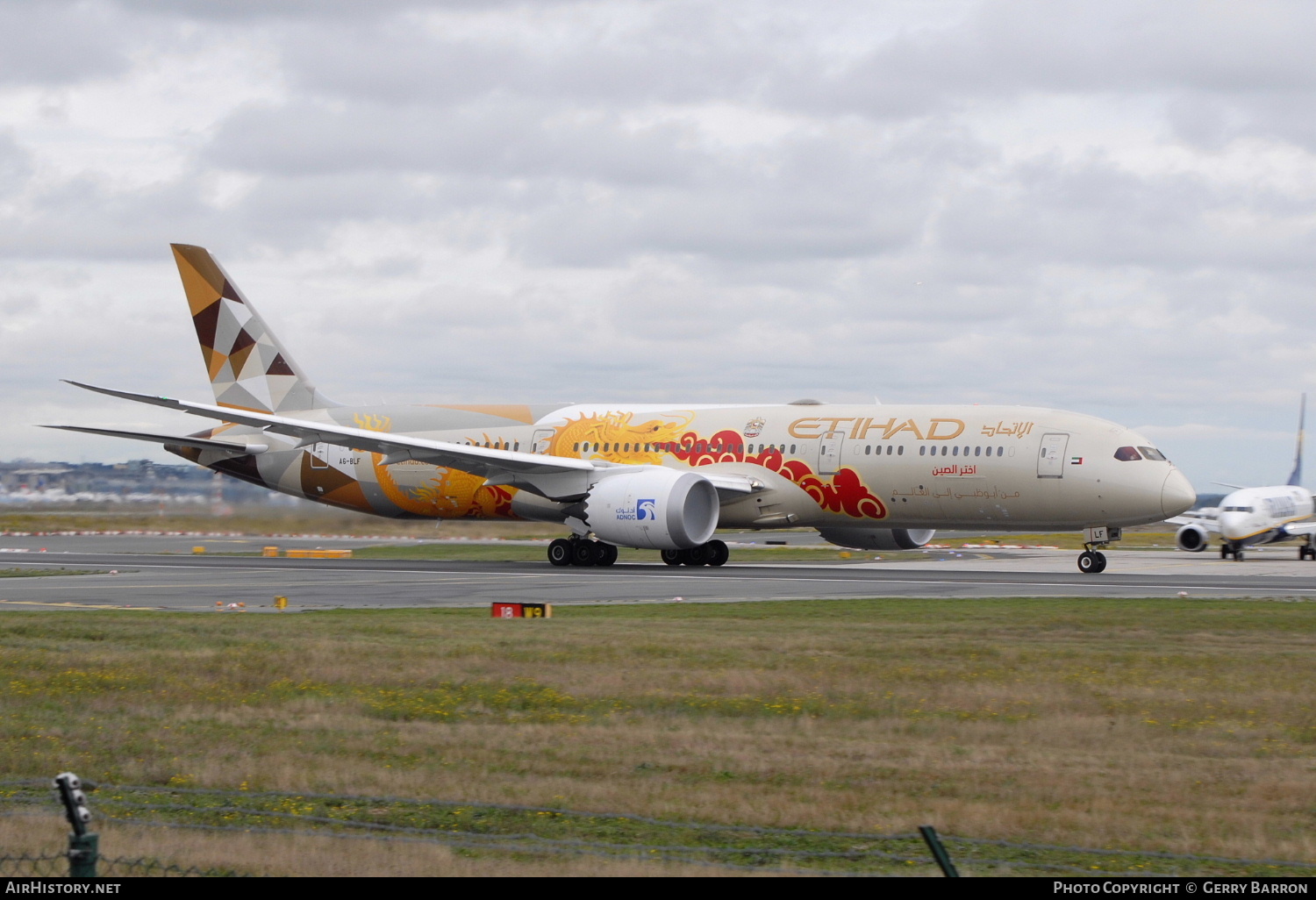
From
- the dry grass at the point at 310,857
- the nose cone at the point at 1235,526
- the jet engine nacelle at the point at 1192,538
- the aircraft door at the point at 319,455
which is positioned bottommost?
the dry grass at the point at 310,857

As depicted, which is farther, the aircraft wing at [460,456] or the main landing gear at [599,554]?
the main landing gear at [599,554]

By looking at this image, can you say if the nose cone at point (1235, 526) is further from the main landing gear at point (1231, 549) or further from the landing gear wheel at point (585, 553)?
the landing gear wheel at point (585, 553)

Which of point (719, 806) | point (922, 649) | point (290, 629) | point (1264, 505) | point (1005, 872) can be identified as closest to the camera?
point (1005, 872)

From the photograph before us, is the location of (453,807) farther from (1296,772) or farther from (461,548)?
(461,548)

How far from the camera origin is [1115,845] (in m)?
9.52

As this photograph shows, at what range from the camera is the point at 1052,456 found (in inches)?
1324

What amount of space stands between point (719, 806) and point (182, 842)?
3787 millimetres

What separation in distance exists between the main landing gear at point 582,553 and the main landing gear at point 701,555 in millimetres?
1593

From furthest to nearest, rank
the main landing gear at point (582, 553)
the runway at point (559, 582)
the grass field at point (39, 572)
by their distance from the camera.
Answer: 1. the main landing gear at point (582, 553)
2. the grass field at point (39, 572)
3. the runway at point (559, 582)

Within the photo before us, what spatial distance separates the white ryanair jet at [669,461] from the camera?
111 feet

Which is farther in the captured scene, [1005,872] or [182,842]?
[182,842]

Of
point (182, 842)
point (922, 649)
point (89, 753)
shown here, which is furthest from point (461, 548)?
point (182, 842)

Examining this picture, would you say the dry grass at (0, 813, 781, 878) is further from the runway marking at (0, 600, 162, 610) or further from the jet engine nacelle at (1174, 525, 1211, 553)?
the jet engine nacelle at (1174, 525, 1211, 553)

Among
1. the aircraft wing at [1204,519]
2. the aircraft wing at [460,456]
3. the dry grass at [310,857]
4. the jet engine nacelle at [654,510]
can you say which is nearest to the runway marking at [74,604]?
the aircraft wing at [460,456]
